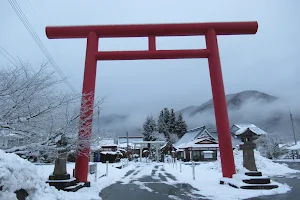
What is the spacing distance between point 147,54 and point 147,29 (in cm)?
122

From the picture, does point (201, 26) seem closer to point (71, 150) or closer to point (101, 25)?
point (101, 25)

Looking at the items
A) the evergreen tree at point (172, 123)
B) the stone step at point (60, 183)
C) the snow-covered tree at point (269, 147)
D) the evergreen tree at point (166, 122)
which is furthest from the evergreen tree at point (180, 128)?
the stone step at point (60, 183)

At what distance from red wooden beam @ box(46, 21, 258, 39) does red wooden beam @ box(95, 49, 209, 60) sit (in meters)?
0.93

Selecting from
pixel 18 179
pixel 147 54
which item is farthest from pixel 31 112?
pixel 147 54

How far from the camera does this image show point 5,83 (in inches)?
235

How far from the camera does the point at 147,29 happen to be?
1148cm

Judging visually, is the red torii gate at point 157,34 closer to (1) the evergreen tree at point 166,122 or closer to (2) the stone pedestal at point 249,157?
(2) the stone pedestal at point 249,157

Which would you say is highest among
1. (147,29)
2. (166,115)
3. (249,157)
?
(166,115)

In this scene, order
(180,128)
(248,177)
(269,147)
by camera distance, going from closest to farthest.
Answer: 1. (248,177)
2. (269,147)
3. (180,128)

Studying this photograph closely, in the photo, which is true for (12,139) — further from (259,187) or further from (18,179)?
(259,187)

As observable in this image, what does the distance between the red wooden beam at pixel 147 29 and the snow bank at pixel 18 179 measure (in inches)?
295

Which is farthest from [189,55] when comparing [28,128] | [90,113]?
[28,128]

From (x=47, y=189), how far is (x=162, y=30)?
329 inches

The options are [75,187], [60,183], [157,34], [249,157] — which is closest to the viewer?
[60,183]
